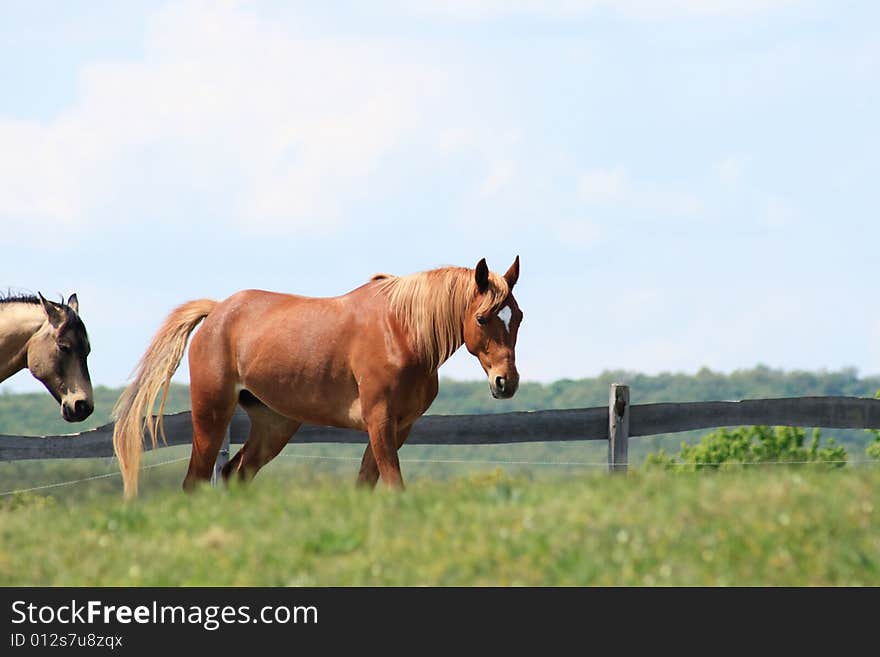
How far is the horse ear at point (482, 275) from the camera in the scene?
9.12 metres

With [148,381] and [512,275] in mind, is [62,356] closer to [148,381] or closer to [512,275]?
[148,381]

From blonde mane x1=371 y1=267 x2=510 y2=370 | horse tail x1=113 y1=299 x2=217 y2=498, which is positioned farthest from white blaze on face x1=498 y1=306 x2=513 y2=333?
horse tail x1=113 y1=299 x2=217 y2=498

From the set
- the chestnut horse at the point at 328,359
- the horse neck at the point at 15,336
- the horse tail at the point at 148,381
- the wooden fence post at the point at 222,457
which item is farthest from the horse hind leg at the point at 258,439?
the horse neck at the point at 15,336

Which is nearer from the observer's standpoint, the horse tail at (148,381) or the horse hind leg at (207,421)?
the horse hind leg at (207,421)

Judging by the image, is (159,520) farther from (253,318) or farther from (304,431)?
(304,431)

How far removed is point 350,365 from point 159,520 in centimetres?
220

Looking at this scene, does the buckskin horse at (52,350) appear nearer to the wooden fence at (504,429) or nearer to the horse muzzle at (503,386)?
the wooden fence at (504,429)

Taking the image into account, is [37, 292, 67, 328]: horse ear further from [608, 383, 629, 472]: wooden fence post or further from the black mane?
[608, 383, 629, 472]: wooden fence post

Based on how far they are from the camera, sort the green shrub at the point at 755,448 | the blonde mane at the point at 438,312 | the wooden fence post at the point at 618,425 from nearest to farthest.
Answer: the blonde mane at the point at 438,312, the wooden fence post at the point at 618,425, the green shrub at the point at 755,448

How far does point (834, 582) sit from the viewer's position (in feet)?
20.7

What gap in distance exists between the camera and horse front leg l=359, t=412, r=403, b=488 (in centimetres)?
905

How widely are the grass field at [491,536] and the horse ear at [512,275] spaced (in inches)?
67.1
